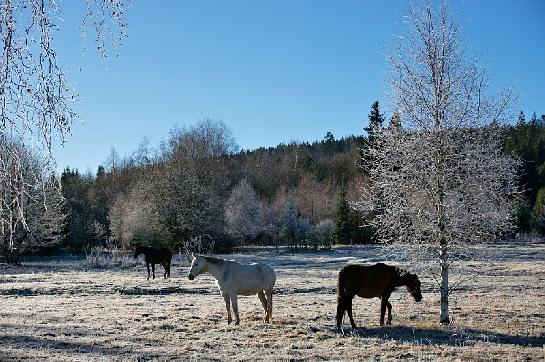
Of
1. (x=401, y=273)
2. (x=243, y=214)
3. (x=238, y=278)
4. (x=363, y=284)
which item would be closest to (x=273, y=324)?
(x=238, y=278)

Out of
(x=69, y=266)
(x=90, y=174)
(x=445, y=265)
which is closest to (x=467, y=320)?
(x=445, y=265)

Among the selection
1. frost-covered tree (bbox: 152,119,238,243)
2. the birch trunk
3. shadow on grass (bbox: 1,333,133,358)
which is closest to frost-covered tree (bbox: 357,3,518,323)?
the birch trunk

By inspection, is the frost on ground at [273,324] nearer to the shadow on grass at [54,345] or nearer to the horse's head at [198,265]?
the shadow on grass at [54,345]

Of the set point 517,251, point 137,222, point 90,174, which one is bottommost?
point 517,251

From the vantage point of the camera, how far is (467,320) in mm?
13781

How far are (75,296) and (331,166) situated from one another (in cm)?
8369

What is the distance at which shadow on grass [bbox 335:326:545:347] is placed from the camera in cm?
1089

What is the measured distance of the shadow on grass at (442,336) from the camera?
1089cm

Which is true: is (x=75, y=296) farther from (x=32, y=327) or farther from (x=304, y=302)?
(x=304, y=302)

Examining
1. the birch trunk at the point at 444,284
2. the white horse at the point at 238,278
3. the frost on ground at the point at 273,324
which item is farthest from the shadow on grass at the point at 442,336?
the white horse at the point at 238,278

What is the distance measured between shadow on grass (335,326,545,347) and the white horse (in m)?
2.52

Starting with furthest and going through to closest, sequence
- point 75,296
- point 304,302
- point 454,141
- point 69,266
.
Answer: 1. point 69,266
2. point 75,296
3. point 304,302
4. point 454,141

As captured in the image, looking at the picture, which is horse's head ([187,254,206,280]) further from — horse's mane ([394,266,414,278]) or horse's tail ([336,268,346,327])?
horse's mane ([394,266,414,278])

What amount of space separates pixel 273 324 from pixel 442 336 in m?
4.09
